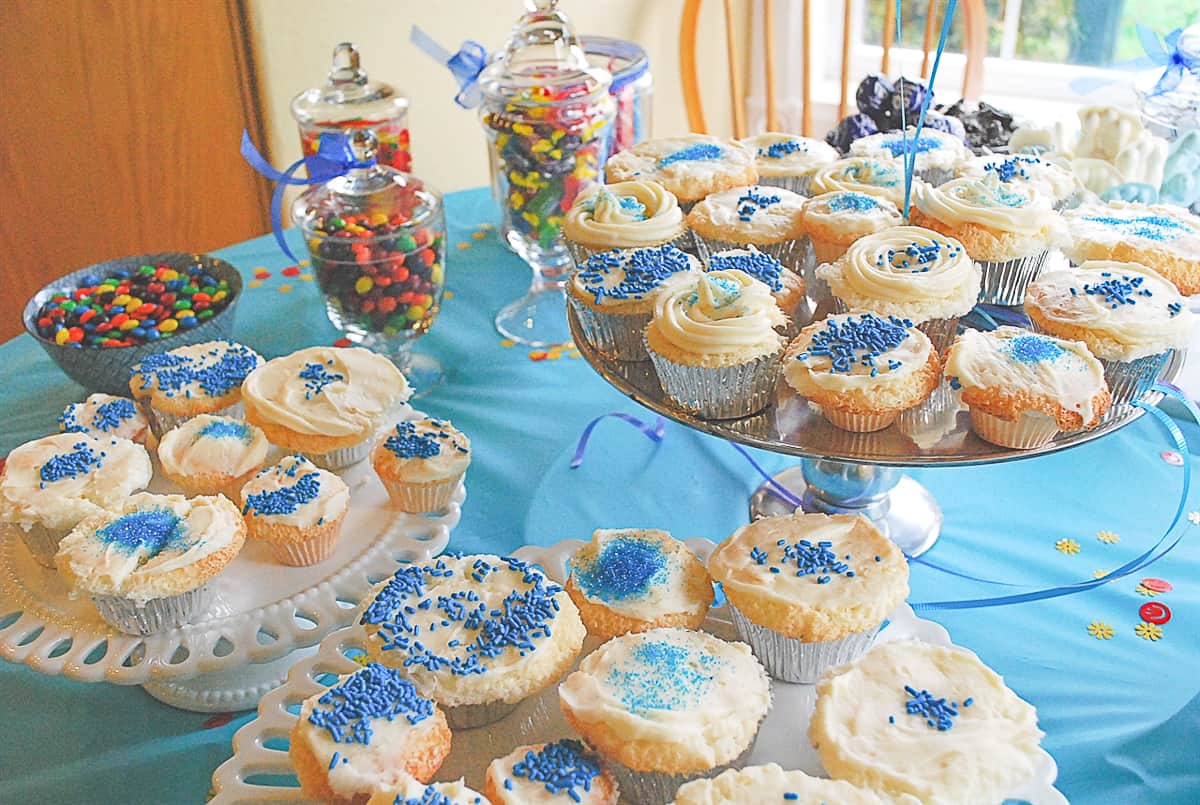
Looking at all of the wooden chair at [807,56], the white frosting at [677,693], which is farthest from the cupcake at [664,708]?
the wooden chair at [807,56]

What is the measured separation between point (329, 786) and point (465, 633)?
0.74ft

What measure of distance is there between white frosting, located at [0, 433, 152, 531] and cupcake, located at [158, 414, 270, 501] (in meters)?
0.04

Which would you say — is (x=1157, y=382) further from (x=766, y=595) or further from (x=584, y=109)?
(x=584, y=109)

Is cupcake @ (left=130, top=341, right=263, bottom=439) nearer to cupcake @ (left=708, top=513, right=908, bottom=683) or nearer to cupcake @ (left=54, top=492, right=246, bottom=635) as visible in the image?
cupcake @ (left=54, top=492, right=246, bottom=635)

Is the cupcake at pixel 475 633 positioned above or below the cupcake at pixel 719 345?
below

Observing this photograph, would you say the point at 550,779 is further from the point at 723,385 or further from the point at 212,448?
the point at 212,448

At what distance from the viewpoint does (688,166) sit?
1923 mm

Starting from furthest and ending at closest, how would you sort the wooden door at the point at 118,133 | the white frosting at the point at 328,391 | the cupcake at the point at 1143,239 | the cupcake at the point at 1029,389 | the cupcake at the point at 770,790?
the wooden door at the point at 118,133
the white frosting at the point at 328,391
the cupcake at the point at 1143,239
the cupcake at the point at 1029,389
the cupcake at the point at 770,790

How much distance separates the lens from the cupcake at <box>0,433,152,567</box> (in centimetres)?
149

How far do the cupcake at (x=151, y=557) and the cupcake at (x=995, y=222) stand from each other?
1130 mm

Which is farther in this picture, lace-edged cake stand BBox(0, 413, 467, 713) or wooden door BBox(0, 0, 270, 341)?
wooden door BBox(0, 0, 270, 341)

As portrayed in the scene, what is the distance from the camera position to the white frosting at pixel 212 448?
161 centimetres

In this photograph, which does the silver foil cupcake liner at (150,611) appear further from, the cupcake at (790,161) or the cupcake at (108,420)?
the cupcake at (790,161)

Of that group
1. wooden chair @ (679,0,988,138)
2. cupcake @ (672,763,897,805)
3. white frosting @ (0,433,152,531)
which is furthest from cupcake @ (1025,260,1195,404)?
wooden chair @ (679,0,988,138)
